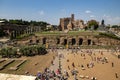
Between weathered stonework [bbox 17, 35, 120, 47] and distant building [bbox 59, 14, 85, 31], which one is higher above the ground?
distant building [bbox 59, 14, 85, 31]

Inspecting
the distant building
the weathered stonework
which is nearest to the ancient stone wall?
the weathered stonework

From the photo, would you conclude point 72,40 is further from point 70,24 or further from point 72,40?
point 70,24

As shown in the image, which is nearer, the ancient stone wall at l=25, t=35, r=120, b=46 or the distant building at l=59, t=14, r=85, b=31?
the ancient stone wall at l=25, t=35, r=120, b=46

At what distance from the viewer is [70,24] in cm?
9181

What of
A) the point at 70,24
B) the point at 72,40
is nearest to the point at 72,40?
the point at 72,40

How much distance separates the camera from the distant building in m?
92.0

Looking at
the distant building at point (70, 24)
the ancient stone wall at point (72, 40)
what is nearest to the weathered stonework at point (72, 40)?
the ancient stone wall at point (72, 40)

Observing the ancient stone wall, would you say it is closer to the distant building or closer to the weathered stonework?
the weathered stonework

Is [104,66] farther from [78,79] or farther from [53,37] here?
[53,37]

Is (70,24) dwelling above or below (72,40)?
above

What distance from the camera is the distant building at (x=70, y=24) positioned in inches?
3621

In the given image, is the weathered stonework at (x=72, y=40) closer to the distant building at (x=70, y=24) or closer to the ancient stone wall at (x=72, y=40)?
the ancient stone wall at (x=72, y=40)

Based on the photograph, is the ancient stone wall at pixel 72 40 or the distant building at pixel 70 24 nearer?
the ancient stone wall at pixel 72 40

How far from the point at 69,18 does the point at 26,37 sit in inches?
1609
